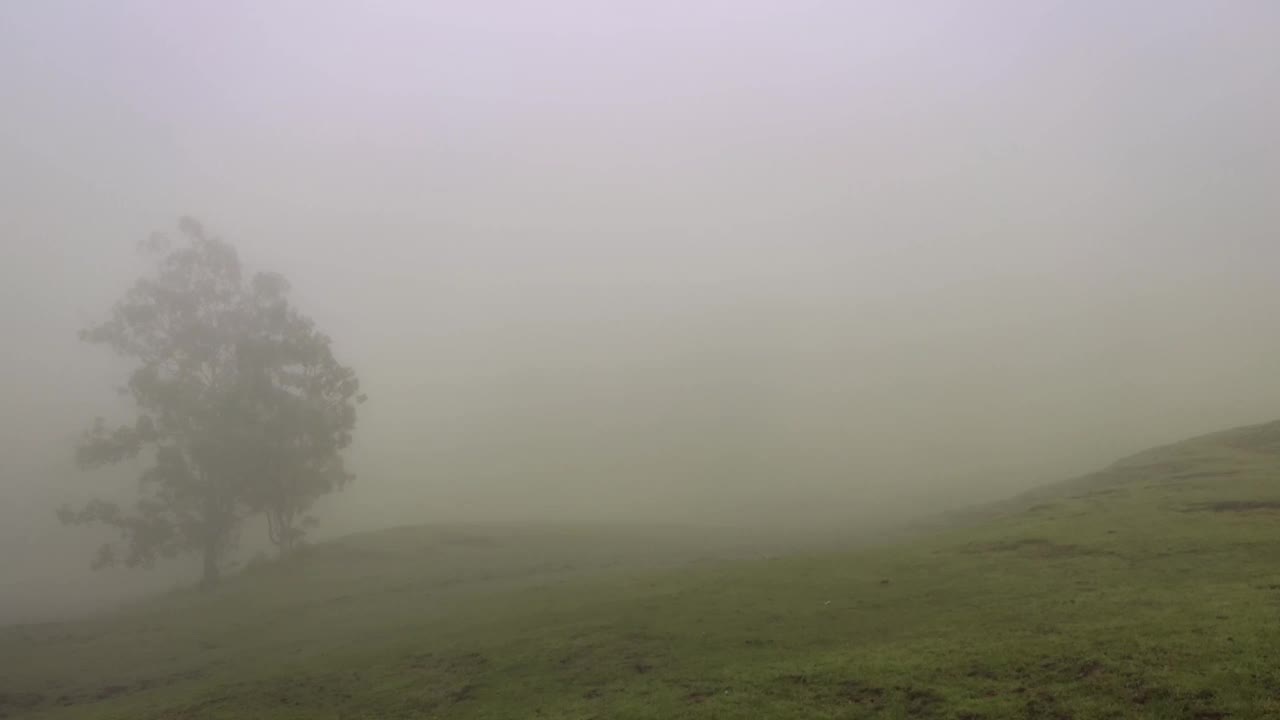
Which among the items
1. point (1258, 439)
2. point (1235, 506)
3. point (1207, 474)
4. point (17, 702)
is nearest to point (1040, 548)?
point (1235, 506)

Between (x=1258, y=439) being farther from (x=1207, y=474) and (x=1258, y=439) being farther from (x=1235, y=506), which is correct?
(x=1235, y=506)

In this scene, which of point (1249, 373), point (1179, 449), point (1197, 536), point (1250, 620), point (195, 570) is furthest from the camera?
point (1249, 373)

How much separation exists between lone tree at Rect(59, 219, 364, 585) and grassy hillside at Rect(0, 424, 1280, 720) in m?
12.5

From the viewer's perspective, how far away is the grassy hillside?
55.8ft

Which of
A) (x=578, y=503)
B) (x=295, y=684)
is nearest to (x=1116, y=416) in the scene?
(x=578, y=503)

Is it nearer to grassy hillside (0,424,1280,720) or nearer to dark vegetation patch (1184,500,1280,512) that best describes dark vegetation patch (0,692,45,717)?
grassy hillside (0,424,1280,720)

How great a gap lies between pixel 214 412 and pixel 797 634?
176 ft

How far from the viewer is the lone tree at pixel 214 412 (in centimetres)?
5947

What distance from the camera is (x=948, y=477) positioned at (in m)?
111

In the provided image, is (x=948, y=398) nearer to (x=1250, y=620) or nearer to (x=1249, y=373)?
(x=1249, y=373)

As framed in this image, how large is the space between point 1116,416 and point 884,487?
8288cm

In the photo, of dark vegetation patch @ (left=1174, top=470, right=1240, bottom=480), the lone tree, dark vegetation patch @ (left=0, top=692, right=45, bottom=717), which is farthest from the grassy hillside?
the lone tree

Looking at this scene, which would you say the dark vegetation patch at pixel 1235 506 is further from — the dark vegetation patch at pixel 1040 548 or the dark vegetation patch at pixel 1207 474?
the dark vegetation patch at pixel 1207 474

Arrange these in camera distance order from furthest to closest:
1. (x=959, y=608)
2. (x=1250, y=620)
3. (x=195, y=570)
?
(x=195, y=570), (x=959, y=608), (x=1250, y=620)
